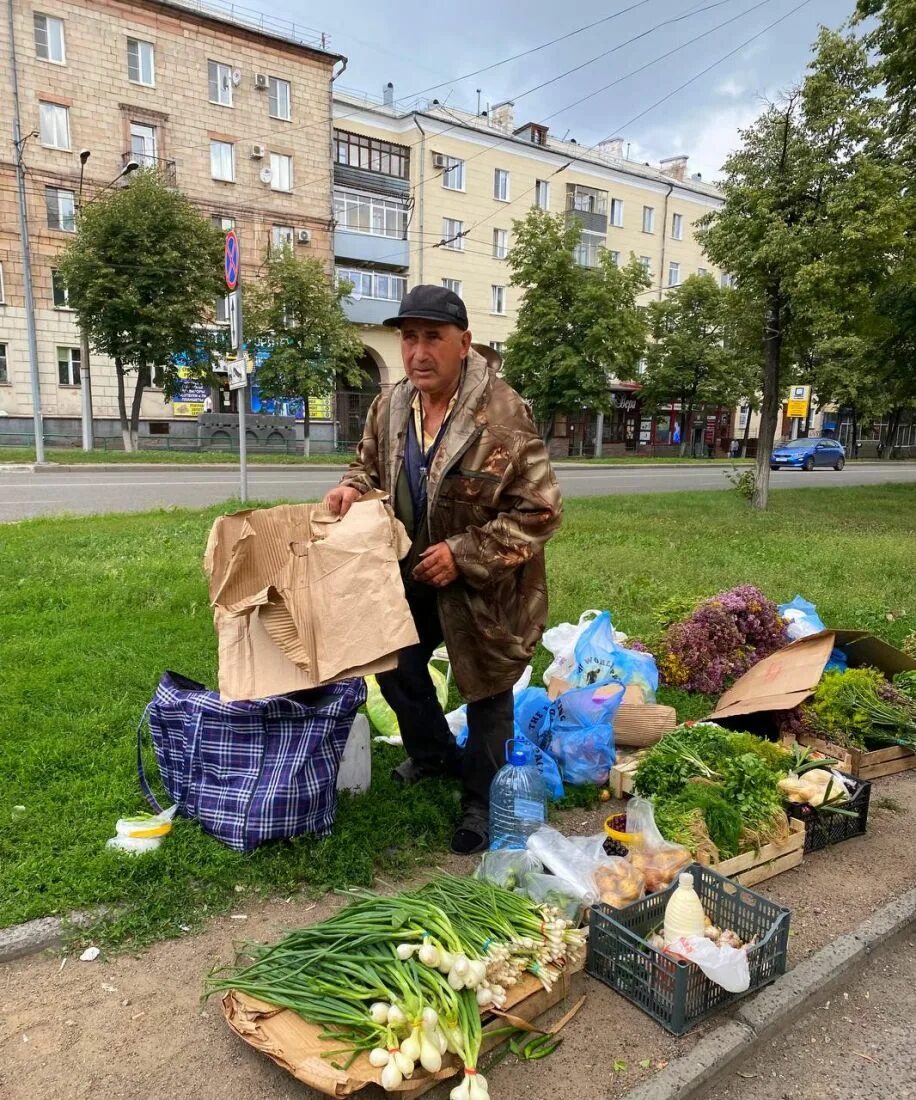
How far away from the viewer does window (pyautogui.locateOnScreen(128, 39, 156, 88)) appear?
2808cm

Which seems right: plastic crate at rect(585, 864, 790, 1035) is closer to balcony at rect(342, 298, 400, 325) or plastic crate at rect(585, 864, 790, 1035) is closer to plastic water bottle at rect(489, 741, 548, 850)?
plastic water bottle at rect(489, 741, 548, 850)

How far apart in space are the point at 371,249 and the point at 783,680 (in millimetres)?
33069

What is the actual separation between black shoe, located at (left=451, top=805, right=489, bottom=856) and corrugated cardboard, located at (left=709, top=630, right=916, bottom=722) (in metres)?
1.64

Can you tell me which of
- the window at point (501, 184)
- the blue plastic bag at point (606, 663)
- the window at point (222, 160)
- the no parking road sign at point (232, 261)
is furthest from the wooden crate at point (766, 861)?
the window at point (501, 184)

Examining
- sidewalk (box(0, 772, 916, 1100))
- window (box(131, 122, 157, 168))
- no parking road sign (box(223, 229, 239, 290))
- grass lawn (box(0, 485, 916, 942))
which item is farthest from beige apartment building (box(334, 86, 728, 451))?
sidewalk (box(0, 772, 916, 1100))

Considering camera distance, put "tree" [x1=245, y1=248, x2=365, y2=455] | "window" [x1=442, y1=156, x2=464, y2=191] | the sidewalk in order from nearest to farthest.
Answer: the sidewalk
"tree" [x1=245, y1=248, x2=365, y2=455]
"window" [x1=442, y1=156, x2=464, y2=191]

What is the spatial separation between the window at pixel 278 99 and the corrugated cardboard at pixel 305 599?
111ft

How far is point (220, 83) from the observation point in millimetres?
29922

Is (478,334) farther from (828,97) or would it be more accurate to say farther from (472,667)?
(472,667)

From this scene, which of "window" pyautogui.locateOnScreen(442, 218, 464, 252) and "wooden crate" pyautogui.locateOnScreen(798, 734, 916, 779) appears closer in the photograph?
"wooden crate" pyautogui.locateOnScreen(798, 734, 916, 779)

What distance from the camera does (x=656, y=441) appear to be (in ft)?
150

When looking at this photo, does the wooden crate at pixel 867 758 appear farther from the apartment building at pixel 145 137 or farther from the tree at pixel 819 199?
the apartment building at pixel 145 137

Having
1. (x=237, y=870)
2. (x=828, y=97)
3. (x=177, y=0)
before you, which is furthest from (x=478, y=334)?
(x=237, y=870)

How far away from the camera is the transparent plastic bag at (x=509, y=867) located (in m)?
2.65
